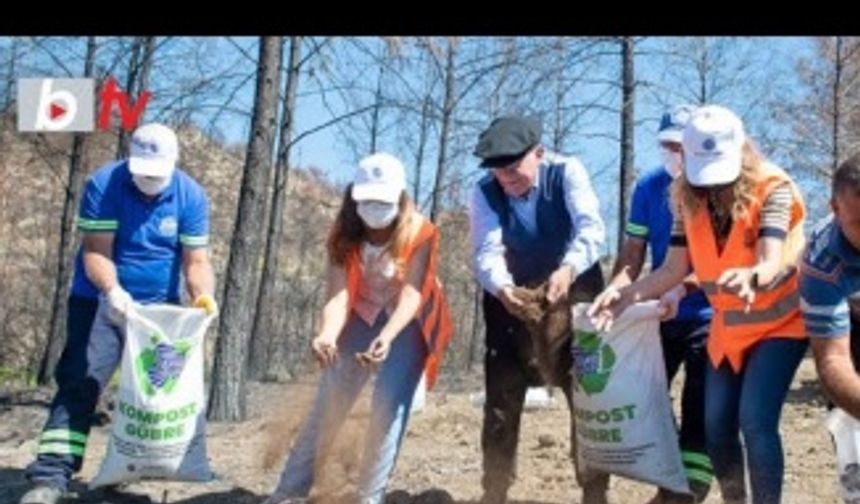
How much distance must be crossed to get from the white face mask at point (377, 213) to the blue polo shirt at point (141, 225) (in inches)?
36.9

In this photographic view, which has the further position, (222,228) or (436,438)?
(222,228)

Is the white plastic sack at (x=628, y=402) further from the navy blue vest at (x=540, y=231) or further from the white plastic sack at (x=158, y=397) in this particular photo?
the white plastic sack at (x=158, y=397)

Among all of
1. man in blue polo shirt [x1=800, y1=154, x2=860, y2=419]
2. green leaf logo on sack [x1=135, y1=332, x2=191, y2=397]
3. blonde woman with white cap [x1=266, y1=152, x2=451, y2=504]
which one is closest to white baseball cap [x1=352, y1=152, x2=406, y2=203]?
blonde woman with white cap [x1=266, y1=152, x2=451, y2=504]

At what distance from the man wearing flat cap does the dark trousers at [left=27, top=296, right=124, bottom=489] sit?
1.66 meters

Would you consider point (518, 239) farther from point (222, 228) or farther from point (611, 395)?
point (222, 228)

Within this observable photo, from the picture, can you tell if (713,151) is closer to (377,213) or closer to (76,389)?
(377,213)

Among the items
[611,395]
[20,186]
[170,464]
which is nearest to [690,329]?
[611,395]

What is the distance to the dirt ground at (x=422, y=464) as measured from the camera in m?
5.91

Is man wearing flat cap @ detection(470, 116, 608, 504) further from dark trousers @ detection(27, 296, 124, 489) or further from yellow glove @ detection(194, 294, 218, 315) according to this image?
dark trousers @ detection(27, 296, 124, 489)

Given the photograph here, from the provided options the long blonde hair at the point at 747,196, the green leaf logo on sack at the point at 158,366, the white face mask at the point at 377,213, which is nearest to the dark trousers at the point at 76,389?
the green leaf logo on sack at the point at 158,366

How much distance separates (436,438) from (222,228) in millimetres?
23222

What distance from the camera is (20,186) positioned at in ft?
92.6

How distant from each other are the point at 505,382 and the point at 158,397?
57.4 inches

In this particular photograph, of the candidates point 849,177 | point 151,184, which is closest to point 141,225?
point 151,184
